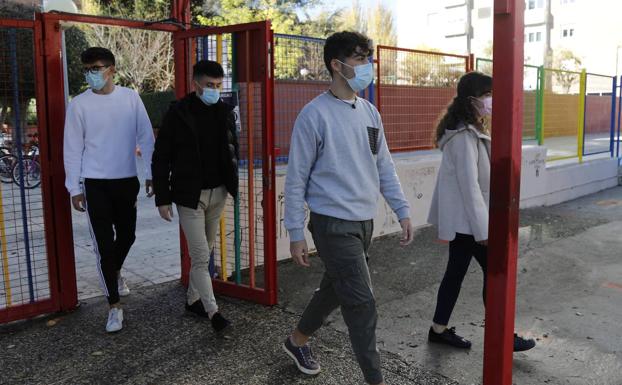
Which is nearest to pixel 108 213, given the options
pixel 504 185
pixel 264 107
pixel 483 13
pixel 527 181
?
pixel 264 107

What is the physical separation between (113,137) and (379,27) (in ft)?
85.2

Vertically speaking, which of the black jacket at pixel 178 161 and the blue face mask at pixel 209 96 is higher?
the blue face mask at pixel 209 96

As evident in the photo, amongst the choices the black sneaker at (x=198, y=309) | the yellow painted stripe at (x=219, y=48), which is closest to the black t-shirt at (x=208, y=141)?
the yellow painted stripe at (x=219, y=48)

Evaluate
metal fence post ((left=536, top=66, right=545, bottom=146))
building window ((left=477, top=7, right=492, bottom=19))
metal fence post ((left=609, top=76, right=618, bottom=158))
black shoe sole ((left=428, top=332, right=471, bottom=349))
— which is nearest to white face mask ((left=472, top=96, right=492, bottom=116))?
black shoe sole ((left=428, top=332, right=471, bottom=349))

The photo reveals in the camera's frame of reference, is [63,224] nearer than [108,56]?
No

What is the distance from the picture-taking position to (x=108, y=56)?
4055 mm

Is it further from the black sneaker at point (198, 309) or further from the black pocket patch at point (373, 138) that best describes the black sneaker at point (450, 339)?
the black sneaker at point (198, 309)

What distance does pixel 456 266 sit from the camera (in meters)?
3.72

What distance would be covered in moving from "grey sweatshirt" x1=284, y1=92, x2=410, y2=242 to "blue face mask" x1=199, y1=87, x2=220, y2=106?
1.23 m

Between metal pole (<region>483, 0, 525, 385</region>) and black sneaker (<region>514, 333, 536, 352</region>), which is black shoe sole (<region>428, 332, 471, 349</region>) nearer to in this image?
black sneaker (<region>514, 333, 536, 352</region>)

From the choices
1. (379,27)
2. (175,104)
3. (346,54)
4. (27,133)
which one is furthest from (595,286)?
(379,27)

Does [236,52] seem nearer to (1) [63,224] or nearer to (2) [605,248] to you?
(1) [63,224]

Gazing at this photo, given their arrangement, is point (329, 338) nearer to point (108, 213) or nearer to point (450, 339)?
point (450, 339)

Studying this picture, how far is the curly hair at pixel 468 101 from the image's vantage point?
3.58 metres
